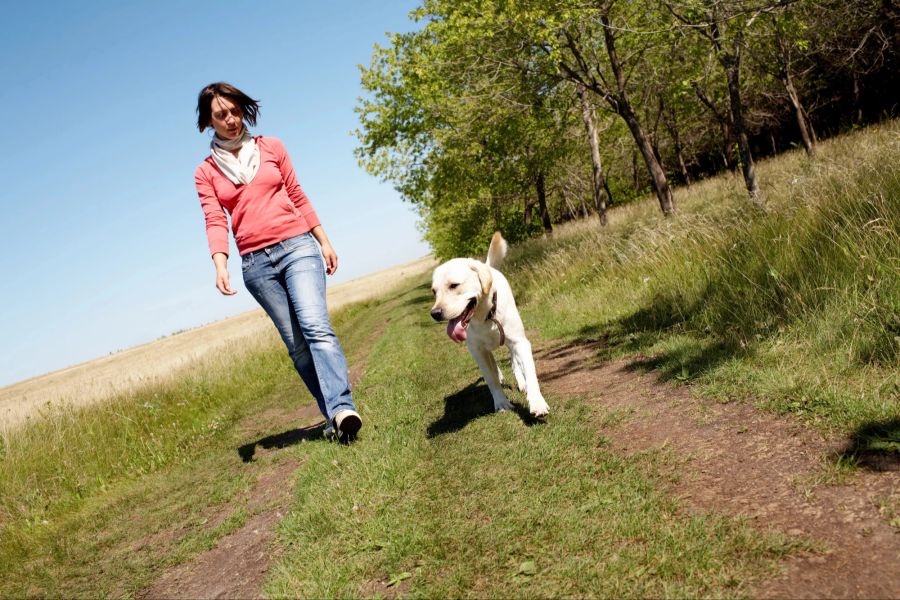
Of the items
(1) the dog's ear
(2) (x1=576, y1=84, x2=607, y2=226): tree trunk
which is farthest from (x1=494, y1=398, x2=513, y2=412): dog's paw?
(2) (x1=576, y1=84, x2=607, y2=226): tree trunk

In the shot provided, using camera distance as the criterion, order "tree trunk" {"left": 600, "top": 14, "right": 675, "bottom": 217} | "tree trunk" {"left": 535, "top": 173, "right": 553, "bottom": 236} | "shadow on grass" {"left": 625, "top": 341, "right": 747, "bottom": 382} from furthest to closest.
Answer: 1. "tree trunk" {"left": 535, "top": 173, "right": 553, "bottom": 236}
2. "tree trunk" {"left": 600, "top": 14, "right": 675, "bottom": 217}
3. "shadow on grass" {"left": 625, "top": 341, "right": 747, "bottom": 382}

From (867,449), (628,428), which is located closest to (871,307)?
(867,449)

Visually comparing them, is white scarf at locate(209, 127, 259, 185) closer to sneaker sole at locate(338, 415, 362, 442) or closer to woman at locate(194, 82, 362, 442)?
woman at locate(194, 82, 362, 442)

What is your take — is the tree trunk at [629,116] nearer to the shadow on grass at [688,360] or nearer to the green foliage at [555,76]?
the green foliage at [555,76]

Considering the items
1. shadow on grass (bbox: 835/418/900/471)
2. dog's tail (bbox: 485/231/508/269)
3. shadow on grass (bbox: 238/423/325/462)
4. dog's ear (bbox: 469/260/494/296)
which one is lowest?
shadow on grass (bbox: 835/418/900/471)

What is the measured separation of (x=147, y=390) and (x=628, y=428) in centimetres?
848

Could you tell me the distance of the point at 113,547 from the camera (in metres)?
4.00

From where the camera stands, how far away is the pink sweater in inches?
178

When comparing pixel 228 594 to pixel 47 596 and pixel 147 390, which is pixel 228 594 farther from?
pixel 147 390

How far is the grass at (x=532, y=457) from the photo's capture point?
2.42 metres

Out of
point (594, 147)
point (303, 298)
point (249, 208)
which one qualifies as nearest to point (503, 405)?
point (303, 298)

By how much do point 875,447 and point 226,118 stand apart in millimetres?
4871

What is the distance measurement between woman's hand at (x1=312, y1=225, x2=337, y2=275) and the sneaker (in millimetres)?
1279

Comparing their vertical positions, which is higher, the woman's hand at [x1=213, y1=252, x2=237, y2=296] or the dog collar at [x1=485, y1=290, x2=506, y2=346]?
the woman's hand at [x1=213, y1=252, x2=237, y2=296]
